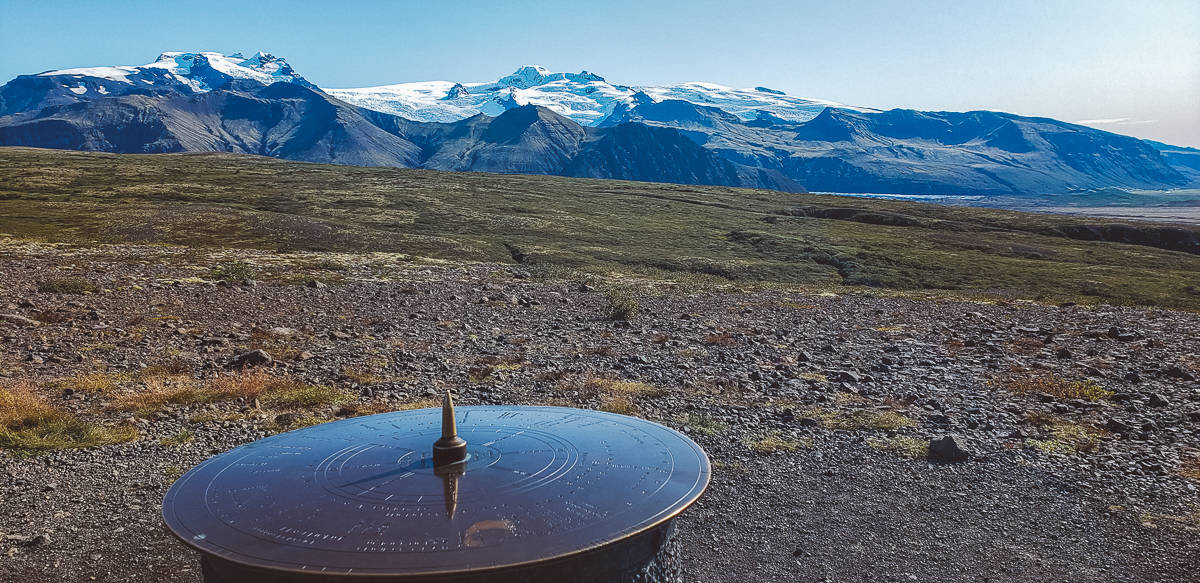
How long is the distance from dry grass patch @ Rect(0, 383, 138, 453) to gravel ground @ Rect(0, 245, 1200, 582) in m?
0.40

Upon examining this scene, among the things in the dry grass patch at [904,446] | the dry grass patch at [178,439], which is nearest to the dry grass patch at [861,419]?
the dry grass patch at [904,446]

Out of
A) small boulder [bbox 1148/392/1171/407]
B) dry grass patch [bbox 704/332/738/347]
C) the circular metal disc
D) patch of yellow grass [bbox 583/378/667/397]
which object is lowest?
dry grass patch [bbox 704/332/738/347]

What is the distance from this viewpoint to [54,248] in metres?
53.3

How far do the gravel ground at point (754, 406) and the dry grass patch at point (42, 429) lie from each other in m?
0.40

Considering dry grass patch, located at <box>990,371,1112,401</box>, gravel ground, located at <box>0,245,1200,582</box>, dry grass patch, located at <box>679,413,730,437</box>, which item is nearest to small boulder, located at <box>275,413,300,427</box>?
gravel ground, located at <box>0,245,1200,582</box>

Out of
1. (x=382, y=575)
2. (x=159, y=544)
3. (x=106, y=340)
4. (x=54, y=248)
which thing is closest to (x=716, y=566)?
(x=382, y=575)

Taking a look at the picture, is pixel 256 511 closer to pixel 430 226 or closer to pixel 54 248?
pixel 54 248

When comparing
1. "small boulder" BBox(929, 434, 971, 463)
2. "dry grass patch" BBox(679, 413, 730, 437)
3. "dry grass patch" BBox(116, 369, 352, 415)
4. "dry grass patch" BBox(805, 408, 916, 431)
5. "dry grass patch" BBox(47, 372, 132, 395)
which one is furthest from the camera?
"dry grass patch" BBox(47, 372, 132, 395)

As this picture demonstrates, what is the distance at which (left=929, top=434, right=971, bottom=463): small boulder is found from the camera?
48.8ft

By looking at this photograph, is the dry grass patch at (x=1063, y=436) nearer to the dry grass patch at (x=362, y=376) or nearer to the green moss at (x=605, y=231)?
the dry grass patch at (x=362, y=376)

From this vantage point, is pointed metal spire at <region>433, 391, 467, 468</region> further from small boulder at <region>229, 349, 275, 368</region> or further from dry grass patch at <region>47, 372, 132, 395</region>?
small boulder at <region>229, 349, 275, 368</region>

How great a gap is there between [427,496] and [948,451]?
1154 cm

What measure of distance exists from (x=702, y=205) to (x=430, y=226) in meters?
64.8

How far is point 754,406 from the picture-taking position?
61.2 feet
